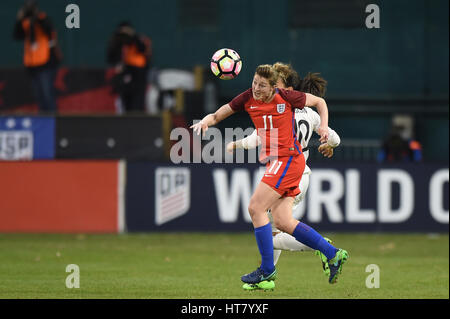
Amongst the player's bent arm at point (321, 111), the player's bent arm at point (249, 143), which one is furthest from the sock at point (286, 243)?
the player's bent arm at point (321, 111)

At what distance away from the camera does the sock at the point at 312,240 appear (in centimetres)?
959

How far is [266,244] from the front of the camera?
31.2 feet

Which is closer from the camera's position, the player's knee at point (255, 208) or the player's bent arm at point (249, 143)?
the player's knee at point (255, 208)

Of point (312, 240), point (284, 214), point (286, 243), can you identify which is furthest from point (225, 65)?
point (286, 243)

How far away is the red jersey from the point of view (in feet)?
30.6

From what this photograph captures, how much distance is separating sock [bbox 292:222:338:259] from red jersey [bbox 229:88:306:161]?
0.73 m

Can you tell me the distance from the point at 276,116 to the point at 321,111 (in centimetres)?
42

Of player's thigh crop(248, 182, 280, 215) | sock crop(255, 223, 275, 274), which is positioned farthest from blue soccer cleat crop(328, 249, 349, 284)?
player's thigh crop(248, 182, 280, 215)

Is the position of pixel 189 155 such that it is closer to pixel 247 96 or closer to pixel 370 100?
pixel 370 100
